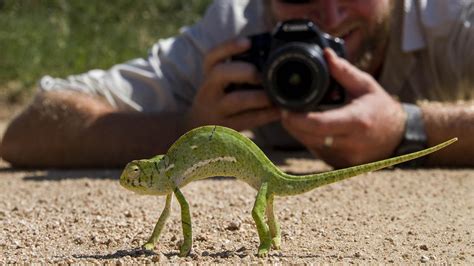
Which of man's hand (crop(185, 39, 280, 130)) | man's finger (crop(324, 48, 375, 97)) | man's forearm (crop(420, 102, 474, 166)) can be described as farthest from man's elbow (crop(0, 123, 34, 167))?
man's forearm (crop(420, 102, 474, 166))

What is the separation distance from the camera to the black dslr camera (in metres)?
4.25

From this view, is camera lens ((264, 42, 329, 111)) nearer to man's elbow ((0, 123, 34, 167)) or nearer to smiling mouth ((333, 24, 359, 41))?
smiling mouth ((333, 24, 359, 41))

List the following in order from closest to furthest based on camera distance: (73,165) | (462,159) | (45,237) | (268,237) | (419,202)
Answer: (268,237), (45,237), (419,202), (462,159), (73,165)

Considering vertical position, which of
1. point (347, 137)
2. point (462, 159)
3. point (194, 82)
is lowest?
point (462, 159)

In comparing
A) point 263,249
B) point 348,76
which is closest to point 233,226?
point 263,249

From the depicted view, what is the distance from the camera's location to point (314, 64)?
14.0 ft

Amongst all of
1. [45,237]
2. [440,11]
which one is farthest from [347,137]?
[45,237]

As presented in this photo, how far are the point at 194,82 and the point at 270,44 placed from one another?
105 centimetres

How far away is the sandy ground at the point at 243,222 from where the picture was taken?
2643 mm

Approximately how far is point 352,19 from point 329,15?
23 centimetres

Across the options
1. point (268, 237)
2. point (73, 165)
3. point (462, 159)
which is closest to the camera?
point (268, 237)

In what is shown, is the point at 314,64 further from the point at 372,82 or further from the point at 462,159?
the point at 462,159

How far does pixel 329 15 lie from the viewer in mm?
5109

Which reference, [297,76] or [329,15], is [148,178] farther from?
[329,15]
